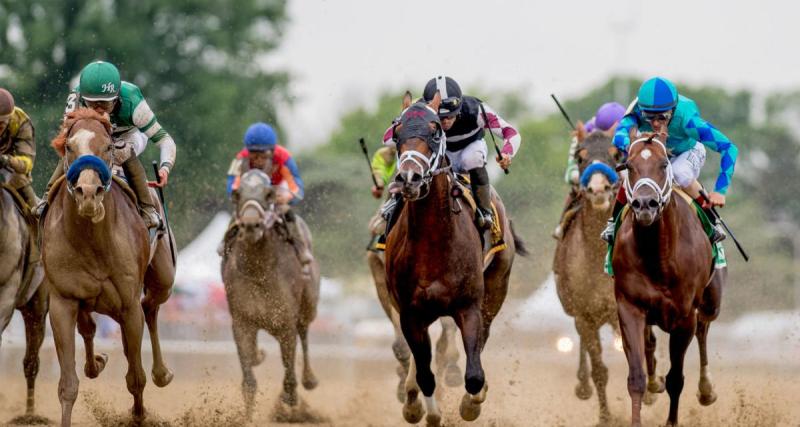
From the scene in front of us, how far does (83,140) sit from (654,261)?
175 inches

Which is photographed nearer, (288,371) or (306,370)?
(288,371)

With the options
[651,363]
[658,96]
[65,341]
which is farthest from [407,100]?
[651,363]

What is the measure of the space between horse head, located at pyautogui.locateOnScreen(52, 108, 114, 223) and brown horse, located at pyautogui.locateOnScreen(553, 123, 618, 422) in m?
5.19

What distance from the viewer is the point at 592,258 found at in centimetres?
1445

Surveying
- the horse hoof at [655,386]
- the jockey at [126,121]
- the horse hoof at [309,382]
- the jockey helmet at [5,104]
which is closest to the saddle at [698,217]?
the horse hoof at [655,386]

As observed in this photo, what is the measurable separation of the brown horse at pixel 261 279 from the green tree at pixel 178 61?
11.9 m

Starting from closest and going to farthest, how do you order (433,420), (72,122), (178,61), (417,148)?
(417,148)
(72,122)
(433,420)
(178,61)

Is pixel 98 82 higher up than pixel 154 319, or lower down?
higher up

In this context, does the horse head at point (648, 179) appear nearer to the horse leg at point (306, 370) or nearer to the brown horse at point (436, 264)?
the brown horse at point (436, 264)

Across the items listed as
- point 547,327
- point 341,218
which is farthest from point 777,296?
point 547,327

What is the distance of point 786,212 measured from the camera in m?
56.6

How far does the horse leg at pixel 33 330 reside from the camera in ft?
45.0

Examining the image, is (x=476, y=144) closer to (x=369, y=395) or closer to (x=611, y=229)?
(x=611, y=229)

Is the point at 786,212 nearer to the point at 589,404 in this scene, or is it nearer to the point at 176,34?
the point at 176,34
